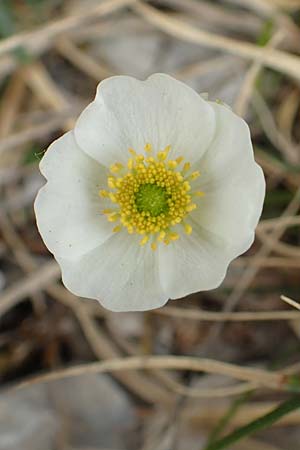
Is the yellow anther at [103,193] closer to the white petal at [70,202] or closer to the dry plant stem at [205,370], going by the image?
the white petal at [70,202]

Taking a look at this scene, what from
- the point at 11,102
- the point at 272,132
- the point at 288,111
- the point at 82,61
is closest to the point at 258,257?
the point at 272,132

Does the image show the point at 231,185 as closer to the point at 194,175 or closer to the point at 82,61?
the point at 194,175

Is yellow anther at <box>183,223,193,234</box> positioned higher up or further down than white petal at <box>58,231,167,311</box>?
higher up

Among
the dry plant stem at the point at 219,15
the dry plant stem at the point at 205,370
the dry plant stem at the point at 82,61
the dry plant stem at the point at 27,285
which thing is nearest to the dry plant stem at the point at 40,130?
the dry plant stem at the point at 82,61

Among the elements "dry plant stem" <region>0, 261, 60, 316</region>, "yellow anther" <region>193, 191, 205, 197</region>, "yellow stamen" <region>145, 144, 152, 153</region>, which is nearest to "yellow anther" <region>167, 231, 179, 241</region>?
"yellow anther" <region>193, 191, 205, 197</region>

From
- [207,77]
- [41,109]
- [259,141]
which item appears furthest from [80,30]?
[259,141]

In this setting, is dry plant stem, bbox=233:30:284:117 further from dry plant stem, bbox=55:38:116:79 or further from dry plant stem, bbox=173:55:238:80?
dry plant stem, bbox=55:38:116:79
